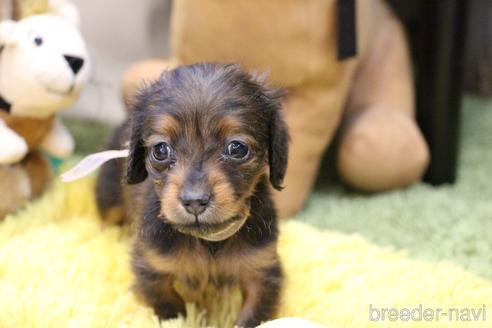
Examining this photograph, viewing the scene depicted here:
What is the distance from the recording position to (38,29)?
2.29 metres

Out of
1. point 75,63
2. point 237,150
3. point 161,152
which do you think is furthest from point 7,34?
point 237,150

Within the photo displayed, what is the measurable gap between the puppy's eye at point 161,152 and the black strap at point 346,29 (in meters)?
1.02

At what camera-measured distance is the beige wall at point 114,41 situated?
3.21m

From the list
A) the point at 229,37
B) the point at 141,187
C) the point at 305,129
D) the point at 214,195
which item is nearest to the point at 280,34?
the point at 229,37

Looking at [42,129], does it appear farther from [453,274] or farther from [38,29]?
[453,274]

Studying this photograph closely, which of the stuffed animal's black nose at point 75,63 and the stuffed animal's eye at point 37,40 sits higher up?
the stuffed animal's eye at point 37,40

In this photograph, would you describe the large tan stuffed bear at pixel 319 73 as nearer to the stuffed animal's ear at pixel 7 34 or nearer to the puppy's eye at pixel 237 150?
the stuffed animal's ear at pixel 7 34

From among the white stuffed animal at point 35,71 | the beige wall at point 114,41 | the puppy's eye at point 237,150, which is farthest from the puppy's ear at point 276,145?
the beige wall at point 114,41

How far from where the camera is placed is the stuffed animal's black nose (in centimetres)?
232

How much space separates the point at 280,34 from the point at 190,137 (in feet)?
2.86

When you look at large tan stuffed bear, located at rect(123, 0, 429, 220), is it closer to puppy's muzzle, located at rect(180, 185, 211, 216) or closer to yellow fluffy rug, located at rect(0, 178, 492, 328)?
yellow fluffy rug, located at rect(0, 178, 492, 328)

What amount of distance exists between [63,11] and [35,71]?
0.35 metres

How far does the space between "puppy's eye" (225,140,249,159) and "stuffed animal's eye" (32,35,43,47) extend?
3.40ft

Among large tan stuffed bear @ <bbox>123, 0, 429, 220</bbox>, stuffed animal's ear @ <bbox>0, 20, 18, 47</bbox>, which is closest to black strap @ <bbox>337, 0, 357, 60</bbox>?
large tan stuffed bear @ <bbox>123, 0, 429, 220</bbox>
